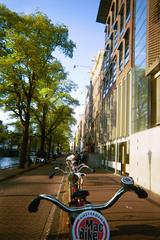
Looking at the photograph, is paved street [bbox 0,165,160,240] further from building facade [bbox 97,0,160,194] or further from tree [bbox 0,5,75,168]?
tree [bbox 0,5,75,168]

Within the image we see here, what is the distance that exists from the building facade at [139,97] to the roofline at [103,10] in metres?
12.2

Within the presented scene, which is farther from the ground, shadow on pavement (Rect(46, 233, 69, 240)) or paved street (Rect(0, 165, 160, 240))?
paved street (Rect(0, 165, 160, 240))

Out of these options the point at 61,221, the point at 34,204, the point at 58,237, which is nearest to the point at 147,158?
the point at 61,221

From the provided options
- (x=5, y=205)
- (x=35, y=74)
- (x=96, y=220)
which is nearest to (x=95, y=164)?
(x=35, y=74)

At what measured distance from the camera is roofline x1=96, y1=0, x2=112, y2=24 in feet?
154

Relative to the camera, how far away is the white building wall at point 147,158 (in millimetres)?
17188

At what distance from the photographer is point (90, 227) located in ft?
12.0

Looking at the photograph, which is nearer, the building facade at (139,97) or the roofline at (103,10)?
the building facade at (139,97)

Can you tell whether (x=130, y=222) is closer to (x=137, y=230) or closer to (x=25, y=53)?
(x=137, y=230)

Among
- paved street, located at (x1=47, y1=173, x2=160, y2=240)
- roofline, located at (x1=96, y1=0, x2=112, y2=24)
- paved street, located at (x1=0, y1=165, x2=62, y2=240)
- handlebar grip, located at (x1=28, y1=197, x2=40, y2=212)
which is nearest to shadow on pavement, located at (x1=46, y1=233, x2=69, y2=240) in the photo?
paved street, located at (x1=47, y1=173, x2=160, y2=240)

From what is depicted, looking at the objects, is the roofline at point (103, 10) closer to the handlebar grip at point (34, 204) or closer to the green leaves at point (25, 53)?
the green leaves at point (25, 53)

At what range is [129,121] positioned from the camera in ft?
86.7

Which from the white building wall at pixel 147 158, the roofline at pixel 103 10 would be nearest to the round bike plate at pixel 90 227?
the white building wall at pixel 147 158

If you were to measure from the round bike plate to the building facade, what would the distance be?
13.5 meters
